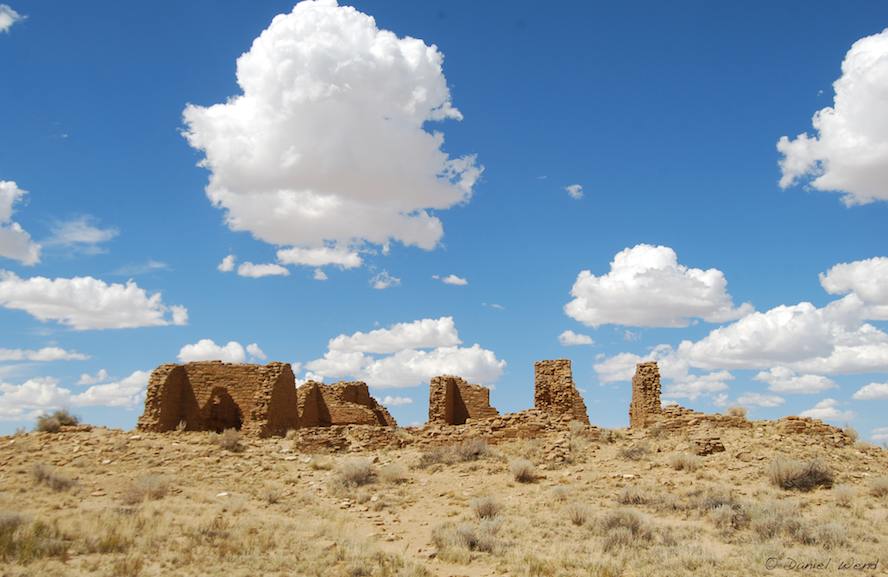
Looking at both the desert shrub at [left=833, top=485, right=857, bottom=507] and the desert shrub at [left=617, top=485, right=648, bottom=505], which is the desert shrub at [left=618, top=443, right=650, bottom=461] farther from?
the desert shrub at [left=833, top=485, right=857, bottom=507]

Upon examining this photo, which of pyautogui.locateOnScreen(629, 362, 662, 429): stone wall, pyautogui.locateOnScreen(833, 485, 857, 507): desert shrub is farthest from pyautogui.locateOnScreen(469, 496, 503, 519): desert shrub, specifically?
pyautogui.locateOnScreen(629, 362, 662, 429): stone wall

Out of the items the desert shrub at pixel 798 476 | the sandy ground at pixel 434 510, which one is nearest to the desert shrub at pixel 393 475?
the sandy ground at pixel 434 510

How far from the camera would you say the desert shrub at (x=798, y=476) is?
54.9 ft

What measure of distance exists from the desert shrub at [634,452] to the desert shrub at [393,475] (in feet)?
22.9

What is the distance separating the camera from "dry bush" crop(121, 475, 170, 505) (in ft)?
53.4

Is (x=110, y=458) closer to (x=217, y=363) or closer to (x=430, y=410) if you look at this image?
(x=217, y=363)

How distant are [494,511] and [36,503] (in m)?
11.0

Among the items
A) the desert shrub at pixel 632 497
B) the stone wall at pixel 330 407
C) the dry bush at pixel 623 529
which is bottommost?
the dry bush at pixel 623 529

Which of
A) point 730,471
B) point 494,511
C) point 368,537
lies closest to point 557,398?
point 730,471

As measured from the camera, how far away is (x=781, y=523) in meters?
13.1

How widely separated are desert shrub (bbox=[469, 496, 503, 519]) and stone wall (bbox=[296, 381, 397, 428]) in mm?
14510

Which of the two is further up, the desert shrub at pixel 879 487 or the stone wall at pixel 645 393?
the stone wall at pixel 645 393

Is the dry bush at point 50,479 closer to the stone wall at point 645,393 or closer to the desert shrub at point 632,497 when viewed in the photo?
the desert shrub at point 632,497

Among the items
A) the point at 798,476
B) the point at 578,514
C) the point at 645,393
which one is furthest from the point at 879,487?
the point at 645,393
